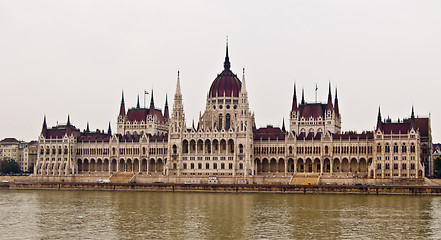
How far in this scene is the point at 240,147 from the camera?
139 meters

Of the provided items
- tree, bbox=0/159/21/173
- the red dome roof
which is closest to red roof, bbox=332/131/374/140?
the red dome roof

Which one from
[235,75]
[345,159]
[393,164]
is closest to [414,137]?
[393,164]

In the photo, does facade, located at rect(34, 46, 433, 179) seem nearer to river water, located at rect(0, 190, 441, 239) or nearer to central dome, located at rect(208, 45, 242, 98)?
central dome, located at rect(208, 45, 242, 98)

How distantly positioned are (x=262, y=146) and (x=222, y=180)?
14311 millimetres

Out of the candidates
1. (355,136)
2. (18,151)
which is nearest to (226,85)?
(355,136)

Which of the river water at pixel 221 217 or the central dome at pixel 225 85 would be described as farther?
the central dome at pixel 225 85

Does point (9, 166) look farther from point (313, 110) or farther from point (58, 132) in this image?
point (313, 110)

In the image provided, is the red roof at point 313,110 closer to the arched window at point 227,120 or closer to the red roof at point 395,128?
the arched window at point 227,120

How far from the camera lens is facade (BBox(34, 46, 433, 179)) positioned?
12850 cm

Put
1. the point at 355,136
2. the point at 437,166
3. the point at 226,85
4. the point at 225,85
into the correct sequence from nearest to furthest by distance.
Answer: the point at 355,136 < the point at 437,166 < the point at 225,85 < the point at 226,85

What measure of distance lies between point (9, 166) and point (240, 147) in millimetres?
65620

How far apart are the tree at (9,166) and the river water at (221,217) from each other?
2765 inches

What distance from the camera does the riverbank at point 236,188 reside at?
362 feet

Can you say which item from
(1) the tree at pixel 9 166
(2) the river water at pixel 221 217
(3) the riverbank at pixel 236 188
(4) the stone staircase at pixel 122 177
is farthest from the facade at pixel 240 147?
(2) the river water at pixel 221 217
